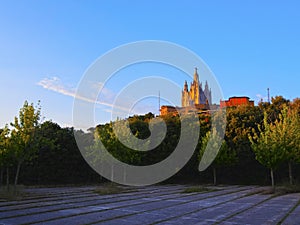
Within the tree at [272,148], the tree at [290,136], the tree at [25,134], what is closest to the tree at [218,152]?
the tree at [290,136]

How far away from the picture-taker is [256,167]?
1112 inches

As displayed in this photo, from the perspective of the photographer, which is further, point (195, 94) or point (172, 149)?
point (195, 94)

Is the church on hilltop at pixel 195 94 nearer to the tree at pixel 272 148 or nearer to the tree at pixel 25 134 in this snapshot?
the tree at pixel 272 148

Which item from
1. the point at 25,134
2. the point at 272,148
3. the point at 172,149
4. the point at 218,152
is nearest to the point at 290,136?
the point at 272,148

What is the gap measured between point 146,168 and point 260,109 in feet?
39.9

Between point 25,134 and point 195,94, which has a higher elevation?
point 195,94

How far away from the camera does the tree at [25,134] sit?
15948 millimetres

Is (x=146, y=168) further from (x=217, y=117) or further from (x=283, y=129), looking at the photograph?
(x=283, y=129)

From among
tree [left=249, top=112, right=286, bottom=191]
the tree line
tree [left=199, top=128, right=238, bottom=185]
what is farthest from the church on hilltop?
tree [left=249, top=112, right=286, bottom=191]

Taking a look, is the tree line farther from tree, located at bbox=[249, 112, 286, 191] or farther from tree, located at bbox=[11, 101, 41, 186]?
tree, located at bbox=[11, 101, 41, 186]

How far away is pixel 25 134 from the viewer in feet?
52.9

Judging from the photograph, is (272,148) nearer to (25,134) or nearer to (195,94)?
(25,134)

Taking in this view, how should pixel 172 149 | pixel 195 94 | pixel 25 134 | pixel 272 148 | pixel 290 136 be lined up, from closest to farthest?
pixel 25 134 → pixel 272 148 → pixel 290 136 → pixel 172 149 → pixel 195 94

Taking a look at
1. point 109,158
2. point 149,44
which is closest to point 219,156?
point 109,158
